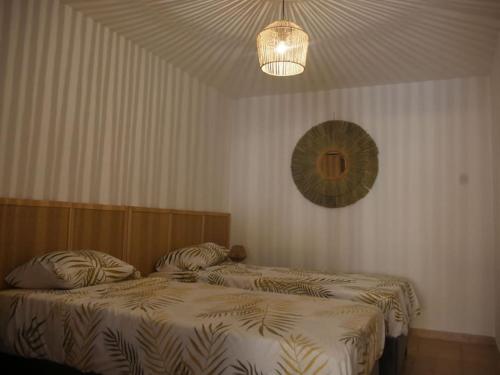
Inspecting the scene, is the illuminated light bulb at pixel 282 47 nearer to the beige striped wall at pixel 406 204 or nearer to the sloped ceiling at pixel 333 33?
the sloped ceiling at pixel 333 33

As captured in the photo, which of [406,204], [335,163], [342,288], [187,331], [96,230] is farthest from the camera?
[335,163]

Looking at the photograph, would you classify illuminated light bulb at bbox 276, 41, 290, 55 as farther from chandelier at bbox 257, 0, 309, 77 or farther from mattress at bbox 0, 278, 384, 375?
mattress at bbox 0, 278, 384, 375

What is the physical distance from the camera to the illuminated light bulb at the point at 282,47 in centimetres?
198

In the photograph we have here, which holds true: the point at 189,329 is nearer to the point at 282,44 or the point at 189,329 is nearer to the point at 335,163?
the point at 282,44

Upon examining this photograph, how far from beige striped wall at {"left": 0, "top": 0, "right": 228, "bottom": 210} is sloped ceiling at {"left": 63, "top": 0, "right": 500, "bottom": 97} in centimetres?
17

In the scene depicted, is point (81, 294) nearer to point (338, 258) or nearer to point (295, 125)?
point (338, 258)

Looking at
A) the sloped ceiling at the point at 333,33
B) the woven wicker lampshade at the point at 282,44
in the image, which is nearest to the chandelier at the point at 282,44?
the woven wicker lampshade at the point at 282,44

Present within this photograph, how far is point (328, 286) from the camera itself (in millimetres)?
2418

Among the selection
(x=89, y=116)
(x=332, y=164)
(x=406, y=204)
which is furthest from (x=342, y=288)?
(x=89, y=116)

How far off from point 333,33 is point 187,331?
7.20ft

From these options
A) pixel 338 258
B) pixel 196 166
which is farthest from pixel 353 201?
pixel 196 166

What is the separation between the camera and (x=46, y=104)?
89.1 inches

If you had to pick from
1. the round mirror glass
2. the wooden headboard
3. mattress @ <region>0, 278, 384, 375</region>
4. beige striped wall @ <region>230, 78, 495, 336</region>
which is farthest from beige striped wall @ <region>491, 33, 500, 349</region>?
the wooden headboard

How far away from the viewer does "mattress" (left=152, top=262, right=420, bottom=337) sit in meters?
2.21
